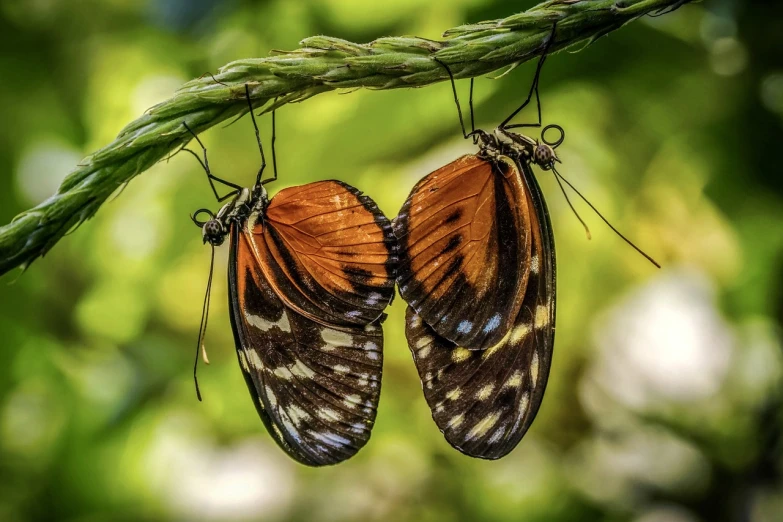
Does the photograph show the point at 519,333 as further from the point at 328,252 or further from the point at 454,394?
the point at 328,252

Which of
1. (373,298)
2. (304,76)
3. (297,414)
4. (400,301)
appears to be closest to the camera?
(304,76)

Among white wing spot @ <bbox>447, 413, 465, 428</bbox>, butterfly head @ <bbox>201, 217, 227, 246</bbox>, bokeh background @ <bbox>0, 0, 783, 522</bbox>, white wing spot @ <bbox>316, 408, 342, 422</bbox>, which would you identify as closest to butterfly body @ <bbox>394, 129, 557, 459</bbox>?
white wing spot @ <bbox>447, 413, 465, 428</bbox>

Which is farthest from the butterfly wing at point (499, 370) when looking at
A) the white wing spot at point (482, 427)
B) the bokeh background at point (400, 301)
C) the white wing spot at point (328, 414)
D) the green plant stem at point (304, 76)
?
the bokeh background at point (400, 301)

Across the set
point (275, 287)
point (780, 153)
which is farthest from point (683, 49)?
point (275, 287)

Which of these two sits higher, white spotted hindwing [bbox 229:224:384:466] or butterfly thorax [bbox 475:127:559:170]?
butterfly thorax [bbox 475:127:559:170]

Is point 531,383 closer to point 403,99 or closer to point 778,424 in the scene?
point 403,99

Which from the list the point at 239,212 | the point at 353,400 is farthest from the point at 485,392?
the point at 239,212

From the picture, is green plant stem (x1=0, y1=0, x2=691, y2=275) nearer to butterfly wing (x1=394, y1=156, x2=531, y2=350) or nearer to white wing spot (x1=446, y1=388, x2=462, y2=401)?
butterfly wing (x1=394, y1=156, x2=531, y2=350)
